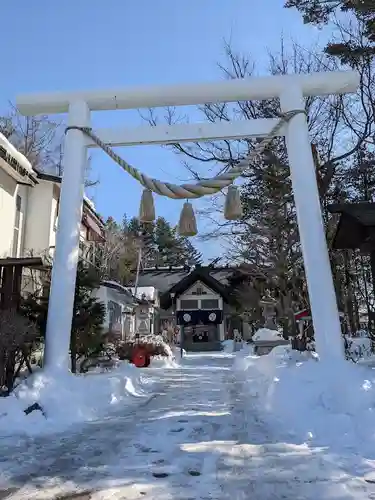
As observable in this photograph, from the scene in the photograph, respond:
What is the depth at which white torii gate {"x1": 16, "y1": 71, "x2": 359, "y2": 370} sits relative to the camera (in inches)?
309

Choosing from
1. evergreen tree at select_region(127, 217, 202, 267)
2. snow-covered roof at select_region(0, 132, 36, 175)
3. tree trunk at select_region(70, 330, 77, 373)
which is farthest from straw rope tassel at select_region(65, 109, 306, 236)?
evergreen tree at select_region(127, 217, 202, 267)

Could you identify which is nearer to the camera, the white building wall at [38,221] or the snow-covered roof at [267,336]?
the white building wall at [38,221]

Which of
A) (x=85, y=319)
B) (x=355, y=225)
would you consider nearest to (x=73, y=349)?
(x=85, y=319)

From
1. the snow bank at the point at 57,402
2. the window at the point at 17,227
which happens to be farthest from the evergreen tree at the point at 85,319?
the window at the point at 17,227

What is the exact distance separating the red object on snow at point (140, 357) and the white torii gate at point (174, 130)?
8.82m

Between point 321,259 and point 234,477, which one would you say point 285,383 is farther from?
point 234,477

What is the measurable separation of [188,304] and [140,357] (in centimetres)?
2095

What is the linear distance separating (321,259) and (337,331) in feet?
4.13

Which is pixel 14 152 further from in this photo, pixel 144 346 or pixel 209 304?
pixel 209 304

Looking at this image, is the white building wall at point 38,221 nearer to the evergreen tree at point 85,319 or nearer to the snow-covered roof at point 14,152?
the snow-covered roof at point 14,152

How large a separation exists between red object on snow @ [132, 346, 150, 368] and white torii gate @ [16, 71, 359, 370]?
882cm

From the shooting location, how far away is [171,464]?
12.9 ft

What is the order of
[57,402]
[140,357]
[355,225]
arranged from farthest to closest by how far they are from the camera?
[140,357]
[355,225]
[57,402]

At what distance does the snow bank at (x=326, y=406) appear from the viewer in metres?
4.56
